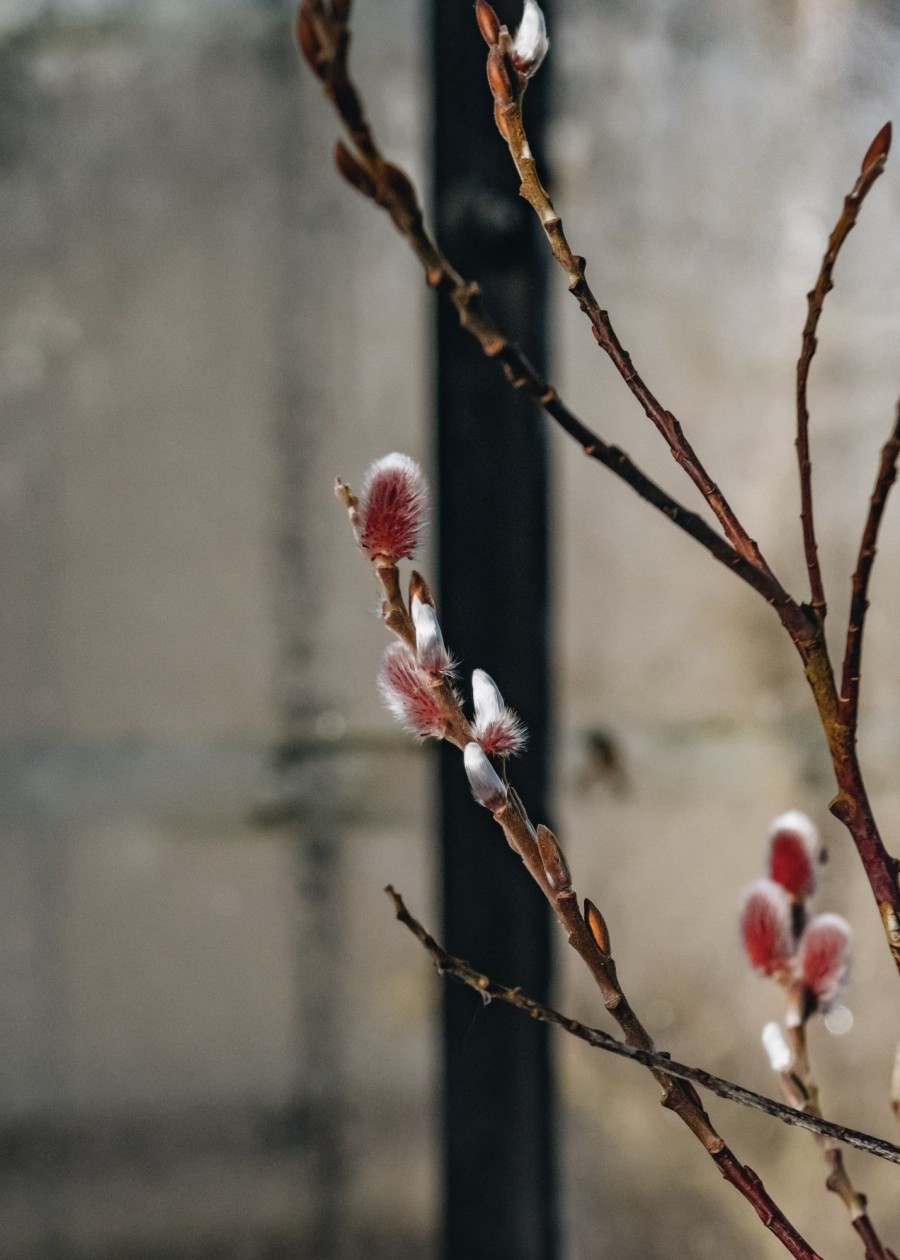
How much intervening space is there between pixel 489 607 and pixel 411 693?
592 millimetres

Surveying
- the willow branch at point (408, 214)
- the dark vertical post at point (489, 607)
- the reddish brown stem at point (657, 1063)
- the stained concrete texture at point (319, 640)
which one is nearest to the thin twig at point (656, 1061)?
the reddish brown stem at point (657, 1063)

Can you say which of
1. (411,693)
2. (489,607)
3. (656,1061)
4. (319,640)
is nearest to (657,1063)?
(656,1061)

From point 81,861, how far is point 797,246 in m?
0.96

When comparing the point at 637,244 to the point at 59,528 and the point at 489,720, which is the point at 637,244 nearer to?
the point at 59,528

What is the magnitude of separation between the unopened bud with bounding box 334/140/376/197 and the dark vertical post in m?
0.63

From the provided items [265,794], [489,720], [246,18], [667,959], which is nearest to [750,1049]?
[667,959]

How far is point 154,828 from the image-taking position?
1.11 meters

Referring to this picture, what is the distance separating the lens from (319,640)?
1.09 m

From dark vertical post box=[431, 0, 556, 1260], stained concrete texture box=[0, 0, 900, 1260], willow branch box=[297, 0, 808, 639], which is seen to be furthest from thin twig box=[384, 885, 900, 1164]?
stained concrete texture box=[0, 0, 900, 1260]

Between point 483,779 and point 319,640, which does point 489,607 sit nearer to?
point 319,640

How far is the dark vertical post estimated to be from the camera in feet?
2.70

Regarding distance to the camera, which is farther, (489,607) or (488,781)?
(489,607)

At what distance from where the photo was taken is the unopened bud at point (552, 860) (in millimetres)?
252

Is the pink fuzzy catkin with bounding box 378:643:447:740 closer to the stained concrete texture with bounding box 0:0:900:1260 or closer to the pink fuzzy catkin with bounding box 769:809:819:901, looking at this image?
the pink fuzzy catkin with bounding box 769:809:819:901
